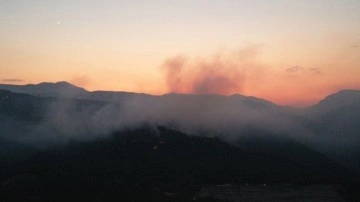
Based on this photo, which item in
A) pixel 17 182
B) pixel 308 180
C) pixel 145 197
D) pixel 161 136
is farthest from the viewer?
pixel 161 136

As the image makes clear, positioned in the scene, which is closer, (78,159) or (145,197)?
(145,197)

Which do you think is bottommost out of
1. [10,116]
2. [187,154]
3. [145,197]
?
[145,197]

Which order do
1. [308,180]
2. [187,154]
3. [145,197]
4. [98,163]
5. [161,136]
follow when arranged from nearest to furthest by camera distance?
[145,197], [308,180], [98,163], [187,154], [161,136]

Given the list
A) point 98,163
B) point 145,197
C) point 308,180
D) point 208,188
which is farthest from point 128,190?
point 308,180

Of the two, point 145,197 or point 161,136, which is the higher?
point 161,136

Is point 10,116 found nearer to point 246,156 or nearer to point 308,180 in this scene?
point 246,156

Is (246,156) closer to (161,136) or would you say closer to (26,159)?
(161,136)
